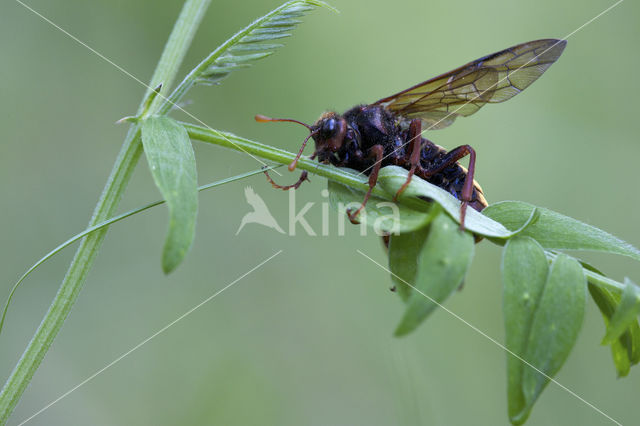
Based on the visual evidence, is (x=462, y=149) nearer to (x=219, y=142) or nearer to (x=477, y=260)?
(x=219, y=142)

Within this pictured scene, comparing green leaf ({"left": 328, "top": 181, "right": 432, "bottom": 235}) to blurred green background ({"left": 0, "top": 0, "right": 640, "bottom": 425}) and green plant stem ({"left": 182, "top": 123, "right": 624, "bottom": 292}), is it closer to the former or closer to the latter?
green plant stem ({"left": 182, "top": 123, "right": 624, "bottom": 292})

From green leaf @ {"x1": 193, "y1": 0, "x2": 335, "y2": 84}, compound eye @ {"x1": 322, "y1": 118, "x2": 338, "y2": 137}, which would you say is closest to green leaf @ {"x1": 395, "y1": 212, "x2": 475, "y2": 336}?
green leaf @ {"x1": 193, "y1": 0, "x2": 335, "y2": 84}

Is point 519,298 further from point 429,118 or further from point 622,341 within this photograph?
point 429,118

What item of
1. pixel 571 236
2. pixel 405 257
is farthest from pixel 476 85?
pixel 405 257

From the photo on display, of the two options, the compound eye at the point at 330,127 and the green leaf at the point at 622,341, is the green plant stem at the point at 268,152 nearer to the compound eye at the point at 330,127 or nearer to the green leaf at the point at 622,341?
the green leaf at the point at 622,341

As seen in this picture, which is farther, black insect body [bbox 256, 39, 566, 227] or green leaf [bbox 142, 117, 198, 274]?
black insect body [bbox 256, 39, 566, 227]

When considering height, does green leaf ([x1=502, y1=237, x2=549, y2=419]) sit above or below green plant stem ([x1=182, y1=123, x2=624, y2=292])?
below
